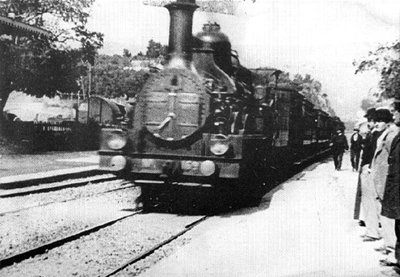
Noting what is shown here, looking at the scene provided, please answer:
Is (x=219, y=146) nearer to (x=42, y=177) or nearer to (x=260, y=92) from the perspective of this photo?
(x=260, y=92)

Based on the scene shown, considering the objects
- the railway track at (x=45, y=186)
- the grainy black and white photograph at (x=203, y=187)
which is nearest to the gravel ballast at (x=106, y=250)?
the grainy black and white photograph at (x=203, y=187)

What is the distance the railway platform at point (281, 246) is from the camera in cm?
578

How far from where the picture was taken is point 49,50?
22.1 m

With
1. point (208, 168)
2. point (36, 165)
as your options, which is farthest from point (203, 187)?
point (36, 165)

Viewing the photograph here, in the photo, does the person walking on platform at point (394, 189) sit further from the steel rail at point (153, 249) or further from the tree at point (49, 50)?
the tree at point (49, 50)

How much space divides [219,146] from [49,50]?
15.0 m

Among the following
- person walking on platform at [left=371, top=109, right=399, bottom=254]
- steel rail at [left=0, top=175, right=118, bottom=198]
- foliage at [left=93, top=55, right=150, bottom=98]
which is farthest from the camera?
foliage at [left=93, top=55, right=150, bottom=98]

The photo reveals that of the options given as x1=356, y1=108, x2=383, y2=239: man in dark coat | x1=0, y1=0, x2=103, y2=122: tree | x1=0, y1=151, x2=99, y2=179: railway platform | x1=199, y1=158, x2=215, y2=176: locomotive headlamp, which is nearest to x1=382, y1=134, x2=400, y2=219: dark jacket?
x1=356, y1=108, x2=383, y2=239: man in dark coat

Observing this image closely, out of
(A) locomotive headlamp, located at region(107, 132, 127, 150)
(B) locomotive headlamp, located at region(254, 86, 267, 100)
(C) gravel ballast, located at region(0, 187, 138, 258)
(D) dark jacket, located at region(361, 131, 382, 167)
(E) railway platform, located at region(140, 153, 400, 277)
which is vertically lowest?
(C) gravel ballast, located at region(0, 187, 138, 258)

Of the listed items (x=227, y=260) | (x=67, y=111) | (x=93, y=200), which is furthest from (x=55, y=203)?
(x=67, y=111)

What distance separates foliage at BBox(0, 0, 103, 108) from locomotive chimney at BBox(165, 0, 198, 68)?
11.8m

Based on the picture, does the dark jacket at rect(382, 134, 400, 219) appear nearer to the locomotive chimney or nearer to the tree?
the locomotive chimney

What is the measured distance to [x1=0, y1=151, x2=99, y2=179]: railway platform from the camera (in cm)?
1456

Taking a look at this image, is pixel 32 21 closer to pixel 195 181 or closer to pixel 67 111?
pixel 195 181
